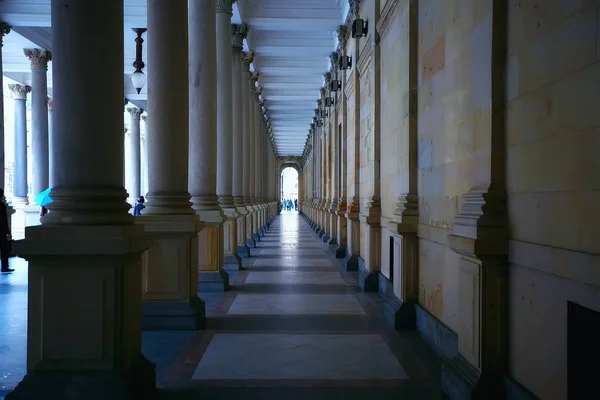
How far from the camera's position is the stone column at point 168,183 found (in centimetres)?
680

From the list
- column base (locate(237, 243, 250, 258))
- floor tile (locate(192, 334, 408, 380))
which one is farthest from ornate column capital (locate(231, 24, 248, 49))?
floor tile (locate(192, 334, 408, 380))

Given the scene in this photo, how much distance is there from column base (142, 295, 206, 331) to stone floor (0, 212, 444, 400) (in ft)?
0.48

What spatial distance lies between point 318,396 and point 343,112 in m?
11.9

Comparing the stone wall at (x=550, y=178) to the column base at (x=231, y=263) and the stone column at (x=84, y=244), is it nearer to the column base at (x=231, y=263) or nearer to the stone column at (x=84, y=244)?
the stone column at (x=84, y=244)

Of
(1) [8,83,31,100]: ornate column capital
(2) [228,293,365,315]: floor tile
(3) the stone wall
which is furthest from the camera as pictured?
(1) [8,83,31,100]: ornate column capital

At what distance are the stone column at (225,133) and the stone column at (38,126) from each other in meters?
8.83

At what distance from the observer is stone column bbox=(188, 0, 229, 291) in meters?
9.09

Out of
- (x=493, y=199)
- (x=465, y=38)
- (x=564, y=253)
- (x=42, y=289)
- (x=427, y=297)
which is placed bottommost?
(x=427, y=297)

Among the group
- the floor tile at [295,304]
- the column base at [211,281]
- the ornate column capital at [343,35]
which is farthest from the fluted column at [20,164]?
the floor tile at [295,304]

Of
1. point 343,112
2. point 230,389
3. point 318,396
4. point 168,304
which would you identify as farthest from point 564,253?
point 343,112

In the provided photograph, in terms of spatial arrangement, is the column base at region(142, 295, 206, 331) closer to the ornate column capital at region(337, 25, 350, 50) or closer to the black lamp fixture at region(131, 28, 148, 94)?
the black lamp fixture at region(131, 28, 148, 94)

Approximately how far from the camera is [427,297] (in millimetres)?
6496

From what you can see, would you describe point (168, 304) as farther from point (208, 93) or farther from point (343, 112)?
point (343, 112)

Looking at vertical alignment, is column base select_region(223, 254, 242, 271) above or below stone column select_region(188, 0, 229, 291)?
below
